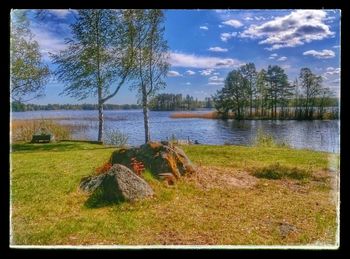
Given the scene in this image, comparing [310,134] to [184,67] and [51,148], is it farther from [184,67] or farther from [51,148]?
[51,148]

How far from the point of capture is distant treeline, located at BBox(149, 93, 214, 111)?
709 centimetres

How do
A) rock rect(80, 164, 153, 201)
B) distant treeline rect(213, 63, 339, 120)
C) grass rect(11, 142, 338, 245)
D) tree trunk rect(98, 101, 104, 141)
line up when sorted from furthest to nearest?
1. tree trunk rect(98, 101, 104, 141)
2. distant treeline rect(213, 63, 339, 120)
3. rock rect(80, 164, 153, 201)
4. grass rect(11, 142, 338, 245)

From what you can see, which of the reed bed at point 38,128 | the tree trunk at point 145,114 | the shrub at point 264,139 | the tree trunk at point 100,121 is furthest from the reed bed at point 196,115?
the reed bed at point 38,128

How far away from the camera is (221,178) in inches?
284

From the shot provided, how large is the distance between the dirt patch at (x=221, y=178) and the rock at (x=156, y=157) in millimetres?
270

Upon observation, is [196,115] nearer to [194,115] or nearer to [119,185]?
[194,115]

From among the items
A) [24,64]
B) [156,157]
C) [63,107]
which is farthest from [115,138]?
[24,64]

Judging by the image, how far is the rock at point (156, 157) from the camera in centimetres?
712

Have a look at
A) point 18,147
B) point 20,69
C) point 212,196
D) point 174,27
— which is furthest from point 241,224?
point 20,69

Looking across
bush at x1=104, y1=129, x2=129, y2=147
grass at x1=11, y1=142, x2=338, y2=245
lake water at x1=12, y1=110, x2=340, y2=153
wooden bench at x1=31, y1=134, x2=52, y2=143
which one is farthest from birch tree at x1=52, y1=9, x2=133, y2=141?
grass at x1=11, y1=142, x2=338, y2=245

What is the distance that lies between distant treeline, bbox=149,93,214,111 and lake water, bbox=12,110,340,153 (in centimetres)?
10

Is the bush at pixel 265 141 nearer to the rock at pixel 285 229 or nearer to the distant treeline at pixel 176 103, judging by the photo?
the distant treeline at pixel 176 103

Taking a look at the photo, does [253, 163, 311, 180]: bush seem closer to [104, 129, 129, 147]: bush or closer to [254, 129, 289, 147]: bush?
[254, 129, 289, 147]: bush

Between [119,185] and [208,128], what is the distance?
1640mm
